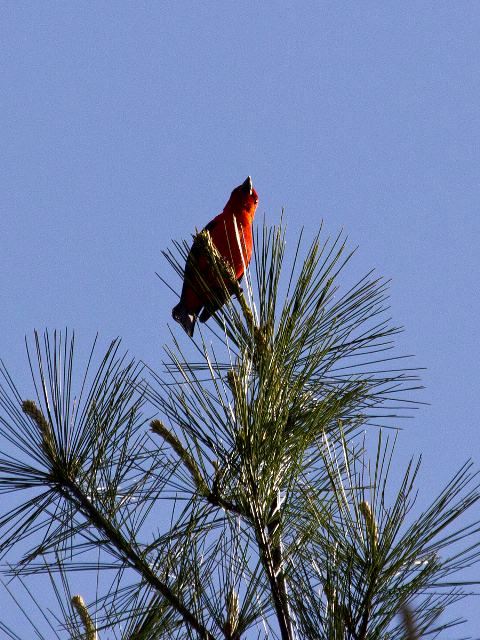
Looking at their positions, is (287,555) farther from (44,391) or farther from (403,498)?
(44,391)

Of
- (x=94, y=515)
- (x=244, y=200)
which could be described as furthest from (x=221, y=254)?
(x=94, y=515)

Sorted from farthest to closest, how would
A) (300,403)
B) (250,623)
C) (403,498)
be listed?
(300,403) < (250,623) < (403,498)

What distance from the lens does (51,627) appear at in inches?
92.7

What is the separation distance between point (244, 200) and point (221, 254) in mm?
1514

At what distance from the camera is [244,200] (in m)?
6.45

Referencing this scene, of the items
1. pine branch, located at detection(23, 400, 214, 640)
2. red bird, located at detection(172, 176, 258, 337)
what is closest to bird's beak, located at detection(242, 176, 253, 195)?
red bird, located at detection(172, 176, 258, 337)

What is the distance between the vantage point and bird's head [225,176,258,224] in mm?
6438

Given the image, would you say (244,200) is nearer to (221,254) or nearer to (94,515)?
(221,254)

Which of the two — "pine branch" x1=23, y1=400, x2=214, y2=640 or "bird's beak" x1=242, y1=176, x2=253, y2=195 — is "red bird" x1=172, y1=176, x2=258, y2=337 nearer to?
"bird's beak" x1=242, y1=176, x2=253, y2=195

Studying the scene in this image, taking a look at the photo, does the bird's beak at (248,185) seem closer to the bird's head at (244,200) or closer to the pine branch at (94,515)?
the bird's head at (244,200)

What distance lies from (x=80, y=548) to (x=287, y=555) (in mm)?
511

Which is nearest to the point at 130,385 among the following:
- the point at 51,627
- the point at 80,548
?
the point at 80,548

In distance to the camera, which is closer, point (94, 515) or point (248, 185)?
point (94, 515)

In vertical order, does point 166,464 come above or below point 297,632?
above
